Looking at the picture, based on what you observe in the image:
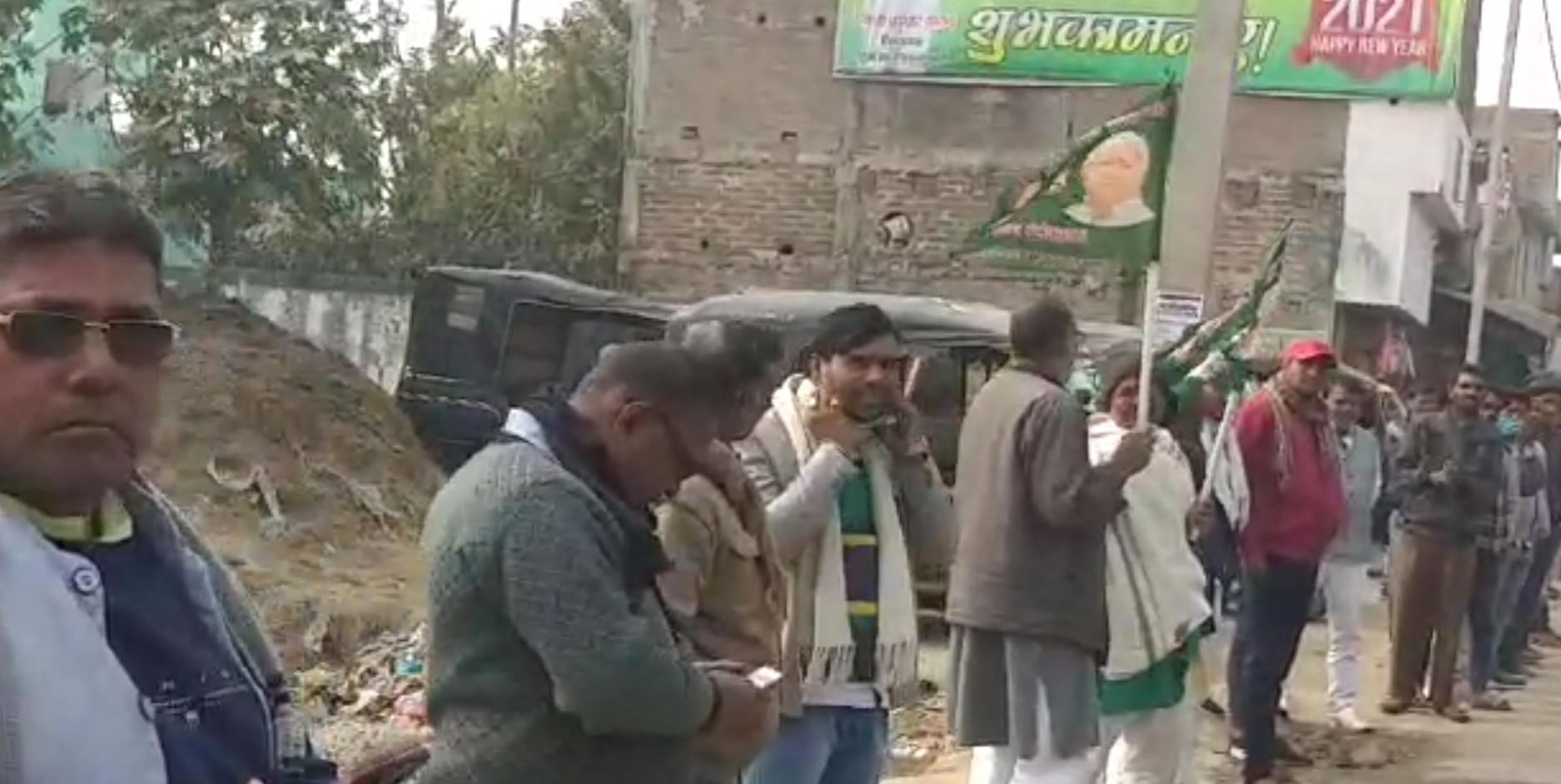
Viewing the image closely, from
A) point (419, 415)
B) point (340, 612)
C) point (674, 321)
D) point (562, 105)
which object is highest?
point (562, 105)

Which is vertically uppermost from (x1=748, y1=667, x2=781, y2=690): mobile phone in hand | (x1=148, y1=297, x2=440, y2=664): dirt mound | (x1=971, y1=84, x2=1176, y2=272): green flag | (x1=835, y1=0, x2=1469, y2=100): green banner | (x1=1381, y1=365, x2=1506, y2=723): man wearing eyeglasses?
(x1=835, y1=0, x2=1469, y2=100): green banner

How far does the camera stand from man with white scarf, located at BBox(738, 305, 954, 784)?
5395mm

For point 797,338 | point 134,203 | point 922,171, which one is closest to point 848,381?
point 134,203

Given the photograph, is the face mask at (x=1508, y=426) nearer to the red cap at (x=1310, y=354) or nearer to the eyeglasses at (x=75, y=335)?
the red cap at (x=1310, y=354)

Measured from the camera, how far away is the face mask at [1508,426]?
37.8ft

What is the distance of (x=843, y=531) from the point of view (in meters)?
5.57

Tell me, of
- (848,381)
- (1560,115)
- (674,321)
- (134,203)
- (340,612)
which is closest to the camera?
(134,203)

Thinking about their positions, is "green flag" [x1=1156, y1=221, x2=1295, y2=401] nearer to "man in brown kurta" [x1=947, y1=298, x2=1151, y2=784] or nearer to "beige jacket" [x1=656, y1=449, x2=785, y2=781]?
"man in brown kurta" [x1=947, y1=298, x2=1151, y2=784]

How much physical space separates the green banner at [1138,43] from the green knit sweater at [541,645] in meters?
18.4

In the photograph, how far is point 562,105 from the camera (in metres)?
29.8

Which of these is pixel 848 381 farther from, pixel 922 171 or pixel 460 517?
pixel 922 171

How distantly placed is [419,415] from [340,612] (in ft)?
8.93

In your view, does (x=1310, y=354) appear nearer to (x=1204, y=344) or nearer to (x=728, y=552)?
(x=1204, y=344)

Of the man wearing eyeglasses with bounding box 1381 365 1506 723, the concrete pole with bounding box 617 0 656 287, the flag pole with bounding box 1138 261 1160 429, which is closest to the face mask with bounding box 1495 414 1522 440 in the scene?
the man wearing eyeglasses with bounding box 1381 365 1506 723
